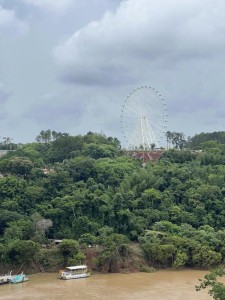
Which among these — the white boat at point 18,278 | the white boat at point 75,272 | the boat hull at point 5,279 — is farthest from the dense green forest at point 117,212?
the boat hull at point 5,279

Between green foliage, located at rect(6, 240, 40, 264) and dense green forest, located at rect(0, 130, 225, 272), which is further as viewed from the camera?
dense green forest, located at rect(0, 130, 225, 272)

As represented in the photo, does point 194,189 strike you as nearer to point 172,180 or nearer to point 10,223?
point 172,180

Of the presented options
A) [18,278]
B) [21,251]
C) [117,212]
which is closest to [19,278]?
[18,278]

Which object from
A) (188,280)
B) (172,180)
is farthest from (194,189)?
(188,280)

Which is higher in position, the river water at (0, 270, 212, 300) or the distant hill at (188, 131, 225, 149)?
the distant hill at (188, 131, 225, 149)

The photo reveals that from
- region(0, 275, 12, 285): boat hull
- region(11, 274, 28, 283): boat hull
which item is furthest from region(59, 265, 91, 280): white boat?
region(0, 275, 12, 285): boat hull

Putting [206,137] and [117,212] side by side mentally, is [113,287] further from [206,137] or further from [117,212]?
[206,137]

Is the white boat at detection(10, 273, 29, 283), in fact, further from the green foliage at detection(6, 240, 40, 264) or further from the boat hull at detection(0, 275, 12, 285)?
the green foliage at detection(6, 240, 40, 264)
